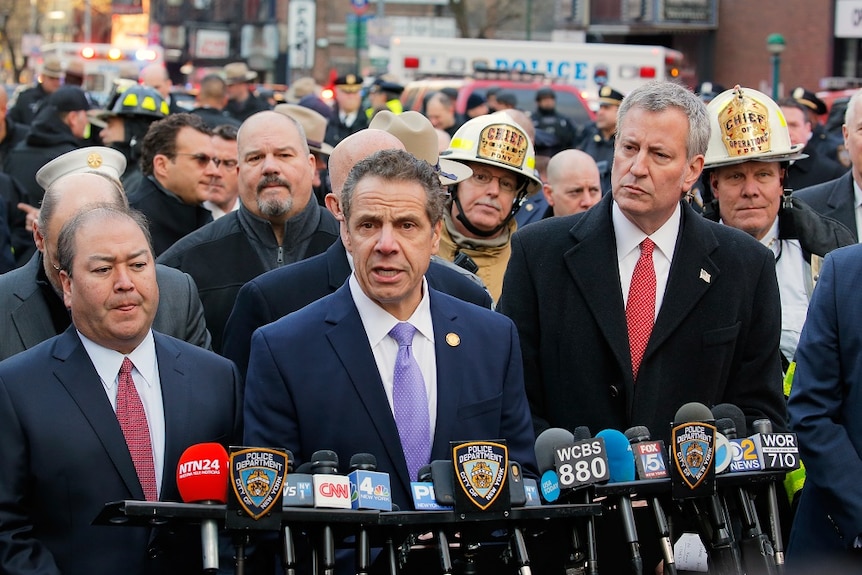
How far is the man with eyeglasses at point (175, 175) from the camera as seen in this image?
901cm

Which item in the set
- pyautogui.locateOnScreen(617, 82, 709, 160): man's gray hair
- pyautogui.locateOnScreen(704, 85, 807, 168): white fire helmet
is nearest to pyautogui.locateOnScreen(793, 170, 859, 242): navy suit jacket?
pyautogui.locateOnScreen(704, 85, 807, 168): white fire helmet

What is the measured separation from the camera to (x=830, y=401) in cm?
526

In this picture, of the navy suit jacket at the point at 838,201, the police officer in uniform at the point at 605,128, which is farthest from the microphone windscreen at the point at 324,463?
the police officer in uniform at the point at 605,128

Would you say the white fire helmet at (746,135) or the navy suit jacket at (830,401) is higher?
the white fire helmet at (746,135)

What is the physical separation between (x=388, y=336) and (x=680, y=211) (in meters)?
1.52

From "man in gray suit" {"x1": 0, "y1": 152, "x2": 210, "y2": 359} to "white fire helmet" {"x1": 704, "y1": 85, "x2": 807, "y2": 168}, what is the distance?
2.50 meters

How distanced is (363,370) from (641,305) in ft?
4.36

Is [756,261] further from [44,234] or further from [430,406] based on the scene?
[44,234]

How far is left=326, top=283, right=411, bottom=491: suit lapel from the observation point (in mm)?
4676

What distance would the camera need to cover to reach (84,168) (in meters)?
7.88

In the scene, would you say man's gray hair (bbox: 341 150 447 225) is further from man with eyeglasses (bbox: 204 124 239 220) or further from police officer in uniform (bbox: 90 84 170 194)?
police officer in uniform (bbox: 90 84 170 194)

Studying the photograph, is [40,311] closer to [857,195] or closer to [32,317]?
[32,317]

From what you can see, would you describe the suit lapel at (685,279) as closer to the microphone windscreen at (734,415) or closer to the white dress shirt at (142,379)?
the microphone windscreen at (734,415)

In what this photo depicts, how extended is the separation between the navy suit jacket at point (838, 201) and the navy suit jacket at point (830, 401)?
2.57 m
